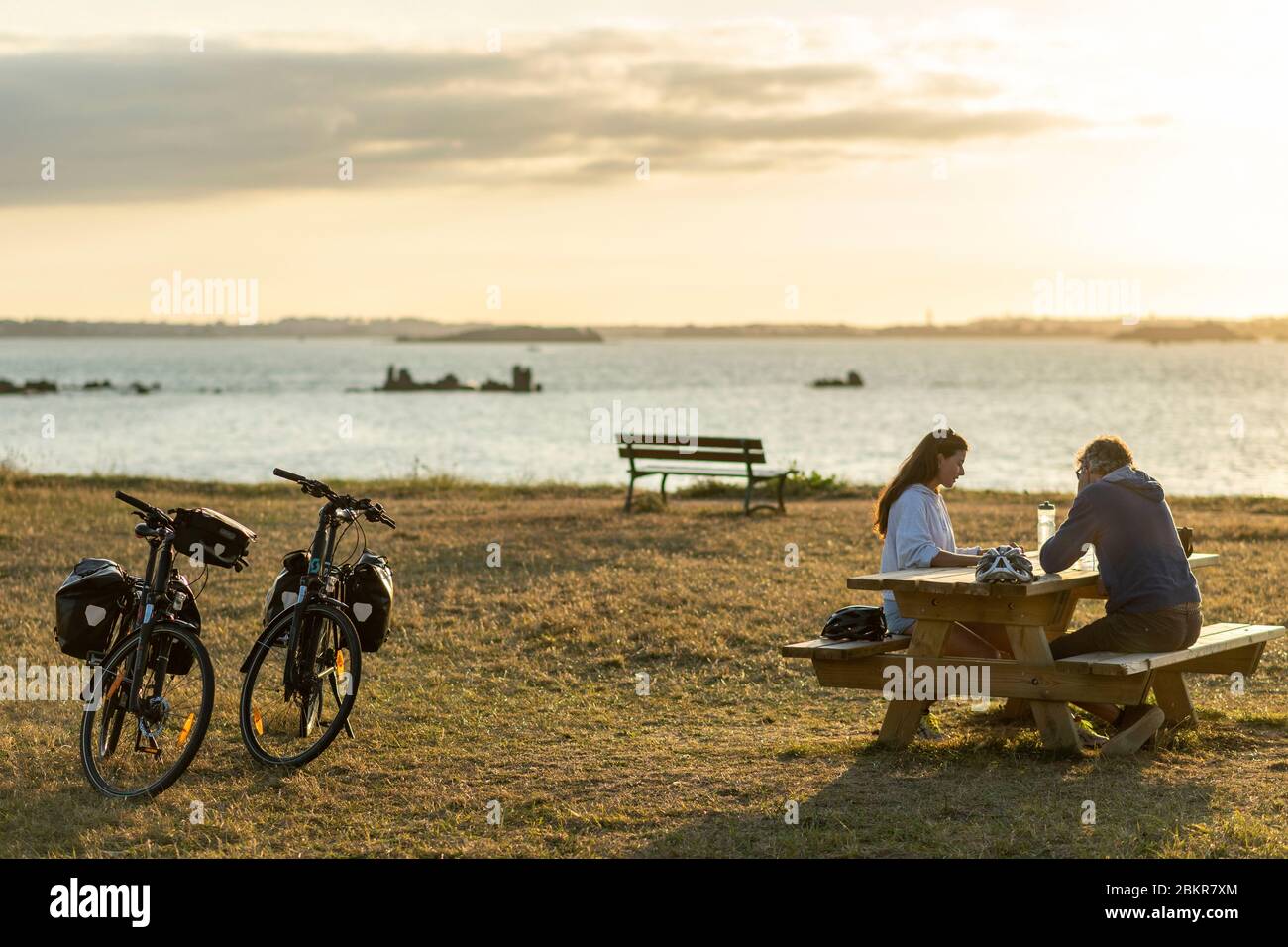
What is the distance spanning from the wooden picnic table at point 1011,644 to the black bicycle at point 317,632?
238cm

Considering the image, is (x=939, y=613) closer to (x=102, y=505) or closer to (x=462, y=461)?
(x=102, y=505)

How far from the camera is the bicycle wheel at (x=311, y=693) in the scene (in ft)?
23.2

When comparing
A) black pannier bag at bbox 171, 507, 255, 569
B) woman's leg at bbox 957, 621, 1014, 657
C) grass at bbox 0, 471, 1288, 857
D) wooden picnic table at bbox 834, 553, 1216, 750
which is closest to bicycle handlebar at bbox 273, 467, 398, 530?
black pannier bag at bbox 171, 507, 255, 569

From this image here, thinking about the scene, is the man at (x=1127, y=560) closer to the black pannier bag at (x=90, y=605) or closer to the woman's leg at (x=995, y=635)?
the woman's leg at (x=995, y=635)

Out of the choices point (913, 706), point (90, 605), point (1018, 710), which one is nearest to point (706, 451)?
point (1018, 710)

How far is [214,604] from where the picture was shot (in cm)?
1185

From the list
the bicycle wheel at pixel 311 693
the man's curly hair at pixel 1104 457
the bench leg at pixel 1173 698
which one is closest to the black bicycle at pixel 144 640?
the bicycle wheel at pixel 311 693

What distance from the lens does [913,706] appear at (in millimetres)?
7352

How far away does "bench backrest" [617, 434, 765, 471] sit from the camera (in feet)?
60.6

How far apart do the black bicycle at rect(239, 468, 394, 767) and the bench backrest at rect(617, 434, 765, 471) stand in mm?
11057

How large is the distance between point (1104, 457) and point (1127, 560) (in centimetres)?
50

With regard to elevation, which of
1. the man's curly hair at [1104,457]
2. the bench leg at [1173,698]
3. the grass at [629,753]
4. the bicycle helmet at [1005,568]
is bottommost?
the grass at [629,753]

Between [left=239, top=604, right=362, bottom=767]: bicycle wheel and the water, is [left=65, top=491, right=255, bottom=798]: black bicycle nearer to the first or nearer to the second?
[left=239, top=604, right=362, bottom=767]: bicycle wheel
